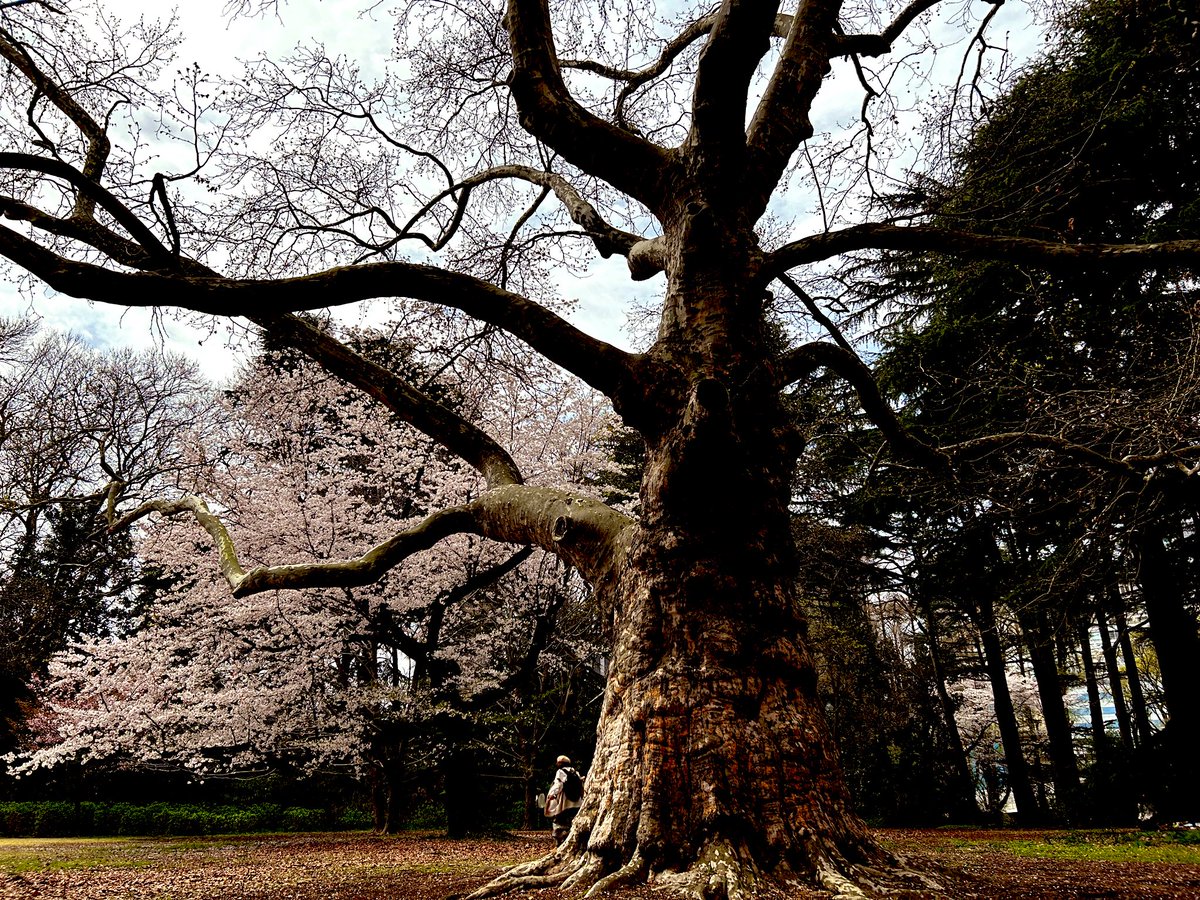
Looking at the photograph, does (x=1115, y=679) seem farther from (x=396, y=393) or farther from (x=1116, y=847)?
(x=396, y=393)

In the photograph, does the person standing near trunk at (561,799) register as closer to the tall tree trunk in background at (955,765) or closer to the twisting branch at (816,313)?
the twisting branch at (816,313)

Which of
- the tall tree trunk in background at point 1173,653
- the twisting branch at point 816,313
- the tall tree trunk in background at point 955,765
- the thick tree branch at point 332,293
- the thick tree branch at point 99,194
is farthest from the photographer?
the tall tree trunk in background at point 955,765

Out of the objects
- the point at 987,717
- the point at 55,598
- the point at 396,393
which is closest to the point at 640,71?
the point at 396,393

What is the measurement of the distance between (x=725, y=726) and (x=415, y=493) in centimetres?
1100

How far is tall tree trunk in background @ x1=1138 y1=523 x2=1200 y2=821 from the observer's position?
9.72m

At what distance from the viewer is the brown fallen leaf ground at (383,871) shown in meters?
3.74

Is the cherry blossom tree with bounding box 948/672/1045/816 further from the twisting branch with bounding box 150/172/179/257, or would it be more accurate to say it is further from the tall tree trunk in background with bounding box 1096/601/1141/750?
the twisting branch with bounding box 150/172/179/257

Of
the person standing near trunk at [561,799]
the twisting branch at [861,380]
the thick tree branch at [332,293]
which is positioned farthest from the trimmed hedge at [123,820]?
the twisting branch at [861,380]

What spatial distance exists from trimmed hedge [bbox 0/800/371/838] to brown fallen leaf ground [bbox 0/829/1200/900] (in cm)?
540

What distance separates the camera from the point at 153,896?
5.07 metres

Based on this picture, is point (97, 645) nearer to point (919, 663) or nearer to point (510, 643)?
point (510, 643)

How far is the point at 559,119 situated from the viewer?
4812 millimetres

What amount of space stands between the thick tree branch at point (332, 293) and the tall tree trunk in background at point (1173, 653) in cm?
940

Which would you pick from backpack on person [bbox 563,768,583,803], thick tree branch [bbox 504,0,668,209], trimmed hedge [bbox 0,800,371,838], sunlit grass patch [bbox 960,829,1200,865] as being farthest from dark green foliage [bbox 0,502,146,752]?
sunlit grass patch [bbox 960,829,1200,865]
